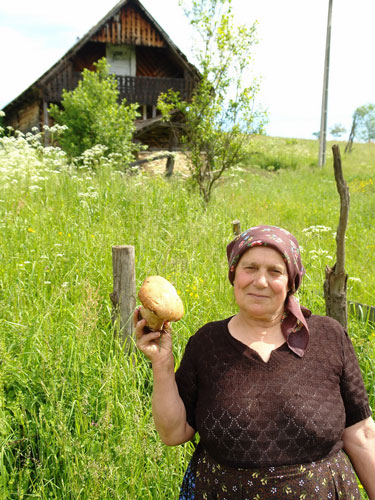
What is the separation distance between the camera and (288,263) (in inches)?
60.2

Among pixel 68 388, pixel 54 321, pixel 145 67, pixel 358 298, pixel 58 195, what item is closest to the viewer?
pixel 68 388

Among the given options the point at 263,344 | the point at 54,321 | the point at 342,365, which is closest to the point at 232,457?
the point at 263,344

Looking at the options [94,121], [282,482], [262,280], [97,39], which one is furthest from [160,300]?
[97,39]

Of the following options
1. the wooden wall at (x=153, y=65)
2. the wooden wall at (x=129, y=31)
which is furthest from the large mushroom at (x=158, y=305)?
the wooden wall at (x=153, y=65)

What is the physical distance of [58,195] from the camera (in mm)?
5426

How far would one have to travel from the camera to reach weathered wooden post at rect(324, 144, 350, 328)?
238cm

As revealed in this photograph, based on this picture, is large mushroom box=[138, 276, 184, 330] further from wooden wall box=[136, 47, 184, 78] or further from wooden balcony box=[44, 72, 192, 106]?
wooden wall box=[136, 47, 184, 78]

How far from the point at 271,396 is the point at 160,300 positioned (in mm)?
464

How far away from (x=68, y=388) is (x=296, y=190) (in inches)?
450

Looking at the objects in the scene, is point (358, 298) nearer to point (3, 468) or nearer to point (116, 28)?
point (3, 468)

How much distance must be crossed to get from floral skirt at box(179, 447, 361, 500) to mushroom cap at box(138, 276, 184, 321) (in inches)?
19.5

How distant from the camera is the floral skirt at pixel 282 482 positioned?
4.39 ft

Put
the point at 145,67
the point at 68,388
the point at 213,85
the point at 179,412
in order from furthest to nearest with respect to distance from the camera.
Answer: the point at 145,67
the point at 213,85
the point at 68,388
the point at 179,412

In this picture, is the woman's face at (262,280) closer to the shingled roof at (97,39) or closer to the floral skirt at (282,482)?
the floral skirt at (282,482)
